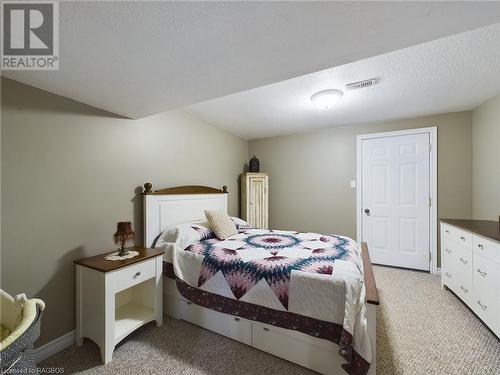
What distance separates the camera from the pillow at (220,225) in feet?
8.22

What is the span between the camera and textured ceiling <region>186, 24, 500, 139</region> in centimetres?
172

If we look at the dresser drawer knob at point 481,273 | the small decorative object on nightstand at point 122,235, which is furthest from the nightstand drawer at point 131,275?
the dresser drawer knob at point 481,273

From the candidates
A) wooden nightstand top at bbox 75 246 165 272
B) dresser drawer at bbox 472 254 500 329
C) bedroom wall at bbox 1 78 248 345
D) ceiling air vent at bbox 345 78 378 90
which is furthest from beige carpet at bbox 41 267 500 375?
ceiling air vent at bbox 345 78 378 90

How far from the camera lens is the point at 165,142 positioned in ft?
8.72

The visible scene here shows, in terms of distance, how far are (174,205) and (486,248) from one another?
2970 mm

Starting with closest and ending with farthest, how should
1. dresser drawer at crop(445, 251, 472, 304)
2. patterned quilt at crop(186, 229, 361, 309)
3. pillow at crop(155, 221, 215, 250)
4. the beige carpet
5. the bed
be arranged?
the bed, the beige carpet, patterned quilt at crop(186, 229, 361, 309), dresser drawer at crop(445, 251, 472, 304), pillow at crop(155, 221, 215, 250)

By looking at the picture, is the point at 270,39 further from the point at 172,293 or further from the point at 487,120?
the point at 487,120

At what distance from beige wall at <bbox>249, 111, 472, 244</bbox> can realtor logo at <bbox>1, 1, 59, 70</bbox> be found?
332 centimetres

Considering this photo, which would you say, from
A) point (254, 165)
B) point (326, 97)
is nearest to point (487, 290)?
point (326, 97)

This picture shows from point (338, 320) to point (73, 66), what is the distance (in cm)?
225

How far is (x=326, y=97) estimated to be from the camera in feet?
7.62

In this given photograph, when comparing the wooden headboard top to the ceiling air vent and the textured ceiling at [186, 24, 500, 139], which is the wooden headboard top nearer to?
the textured ceiling at [186, 24, 500, 139]

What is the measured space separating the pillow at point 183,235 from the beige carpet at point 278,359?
0.72 m

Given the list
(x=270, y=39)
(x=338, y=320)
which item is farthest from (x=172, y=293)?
(x=270, y=39)
